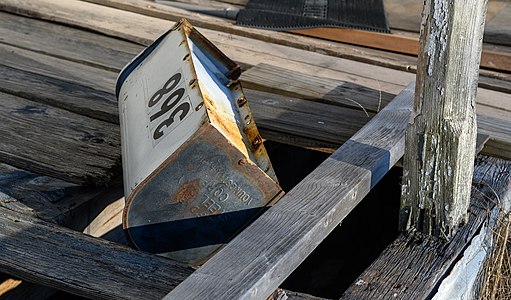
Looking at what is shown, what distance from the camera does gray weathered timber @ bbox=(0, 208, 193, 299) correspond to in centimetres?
254

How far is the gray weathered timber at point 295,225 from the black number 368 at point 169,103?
46cm

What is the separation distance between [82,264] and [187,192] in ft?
1.23

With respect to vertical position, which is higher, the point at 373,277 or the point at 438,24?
the point at 438,24

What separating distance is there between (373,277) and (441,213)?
333mm

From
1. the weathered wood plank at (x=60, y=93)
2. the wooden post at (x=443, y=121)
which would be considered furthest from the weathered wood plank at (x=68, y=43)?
the wooden post at (x=443, y=121)

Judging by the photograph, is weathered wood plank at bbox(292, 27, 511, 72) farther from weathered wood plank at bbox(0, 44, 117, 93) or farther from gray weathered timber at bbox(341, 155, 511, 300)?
gray weathered timber at bbox(341, 155, 511, 300)

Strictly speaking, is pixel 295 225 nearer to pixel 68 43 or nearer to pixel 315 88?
pixel 315 88

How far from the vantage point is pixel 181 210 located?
2721 mm

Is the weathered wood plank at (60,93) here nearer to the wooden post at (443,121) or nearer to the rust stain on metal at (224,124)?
the rust stain on metal at (224,124)

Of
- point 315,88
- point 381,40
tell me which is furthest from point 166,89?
point 381,40

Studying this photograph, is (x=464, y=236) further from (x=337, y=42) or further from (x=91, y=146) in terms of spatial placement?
(x=337, y=42)

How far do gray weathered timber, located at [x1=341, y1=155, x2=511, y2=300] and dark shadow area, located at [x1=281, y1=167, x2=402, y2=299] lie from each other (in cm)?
169

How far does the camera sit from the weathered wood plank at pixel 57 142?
3225 mm

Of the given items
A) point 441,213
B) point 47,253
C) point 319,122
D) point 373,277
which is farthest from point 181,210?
point 319,122
